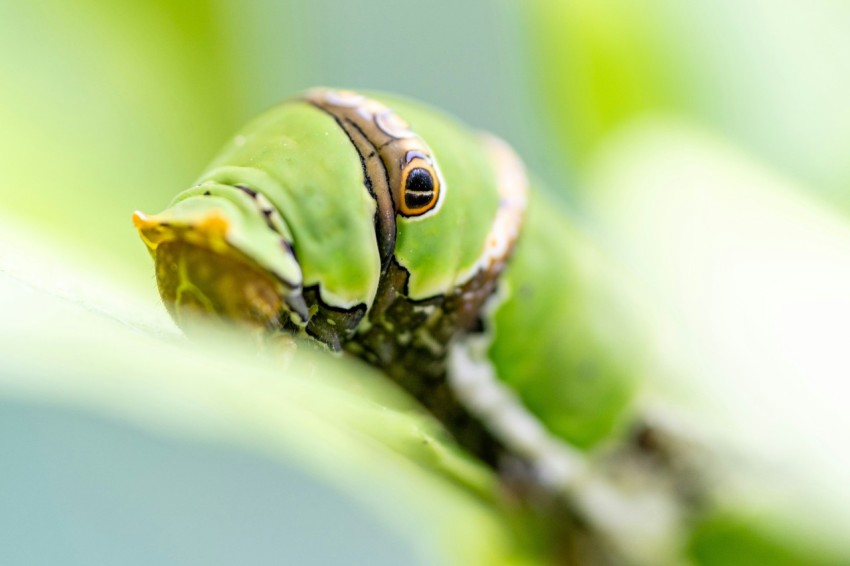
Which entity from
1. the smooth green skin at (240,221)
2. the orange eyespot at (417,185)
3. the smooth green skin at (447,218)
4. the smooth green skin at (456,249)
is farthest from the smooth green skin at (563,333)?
the smooth green skin at (240,221)

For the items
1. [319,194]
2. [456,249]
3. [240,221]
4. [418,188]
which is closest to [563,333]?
[456,249]

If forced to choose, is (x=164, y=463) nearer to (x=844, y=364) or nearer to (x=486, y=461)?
(x=844, y=364)

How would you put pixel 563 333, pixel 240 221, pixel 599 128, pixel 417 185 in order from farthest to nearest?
pixel 599 128, pixel 563 333, pixel 417 185, pixel 240 221

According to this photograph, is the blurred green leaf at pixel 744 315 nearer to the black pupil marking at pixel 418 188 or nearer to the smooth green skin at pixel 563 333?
the smooth green skin at pixel 563 333

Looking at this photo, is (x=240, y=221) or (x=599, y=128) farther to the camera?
(x=599, y=128)

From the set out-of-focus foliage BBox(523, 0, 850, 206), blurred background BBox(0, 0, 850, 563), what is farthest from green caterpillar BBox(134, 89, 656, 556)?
out-of-focus foliage BBox(523, 0, 850, 206)

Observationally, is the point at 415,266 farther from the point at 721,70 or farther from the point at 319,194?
the point at 721,70

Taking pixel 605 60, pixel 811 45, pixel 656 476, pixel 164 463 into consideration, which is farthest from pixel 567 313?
pixel 164 463

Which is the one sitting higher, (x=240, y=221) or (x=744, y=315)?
(x=744, y=315)
